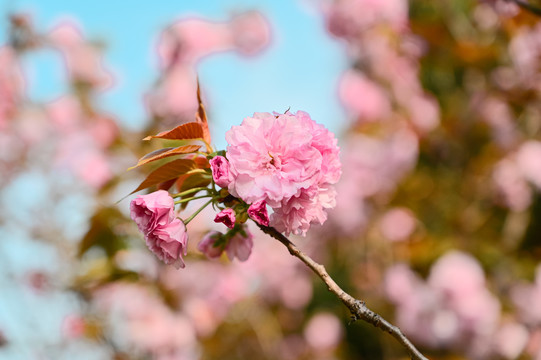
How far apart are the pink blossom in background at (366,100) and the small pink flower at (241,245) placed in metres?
2.65

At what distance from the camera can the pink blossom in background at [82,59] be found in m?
3.19

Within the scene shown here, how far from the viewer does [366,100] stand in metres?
3.24

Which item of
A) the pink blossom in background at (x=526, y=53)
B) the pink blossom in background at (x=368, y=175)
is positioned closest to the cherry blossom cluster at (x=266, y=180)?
the pink blossom in background at (x=526, y=53)

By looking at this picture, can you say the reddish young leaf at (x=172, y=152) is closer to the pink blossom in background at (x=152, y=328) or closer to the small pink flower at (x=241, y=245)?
the small pink flower at (x=241, y=245)

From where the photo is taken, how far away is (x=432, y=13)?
9.14 feet

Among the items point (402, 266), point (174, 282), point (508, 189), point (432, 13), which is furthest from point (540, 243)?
point (174, 282)

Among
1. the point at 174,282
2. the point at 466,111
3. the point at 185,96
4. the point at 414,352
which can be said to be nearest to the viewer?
the point at 414,352

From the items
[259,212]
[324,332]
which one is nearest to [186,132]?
[259,212]

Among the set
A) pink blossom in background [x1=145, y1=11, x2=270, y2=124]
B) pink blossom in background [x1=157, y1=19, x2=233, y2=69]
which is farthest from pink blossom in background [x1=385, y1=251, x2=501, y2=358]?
pink blossom in background [x1=157, y1=19, x2=233, y2=69]

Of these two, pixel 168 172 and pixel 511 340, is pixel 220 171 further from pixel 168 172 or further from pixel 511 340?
pixel 511 340

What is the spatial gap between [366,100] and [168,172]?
2751mm

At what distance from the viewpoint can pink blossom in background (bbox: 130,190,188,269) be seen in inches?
22.7

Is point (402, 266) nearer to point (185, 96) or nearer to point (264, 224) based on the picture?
point (185, 96)

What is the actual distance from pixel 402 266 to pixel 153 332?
3.75ft
